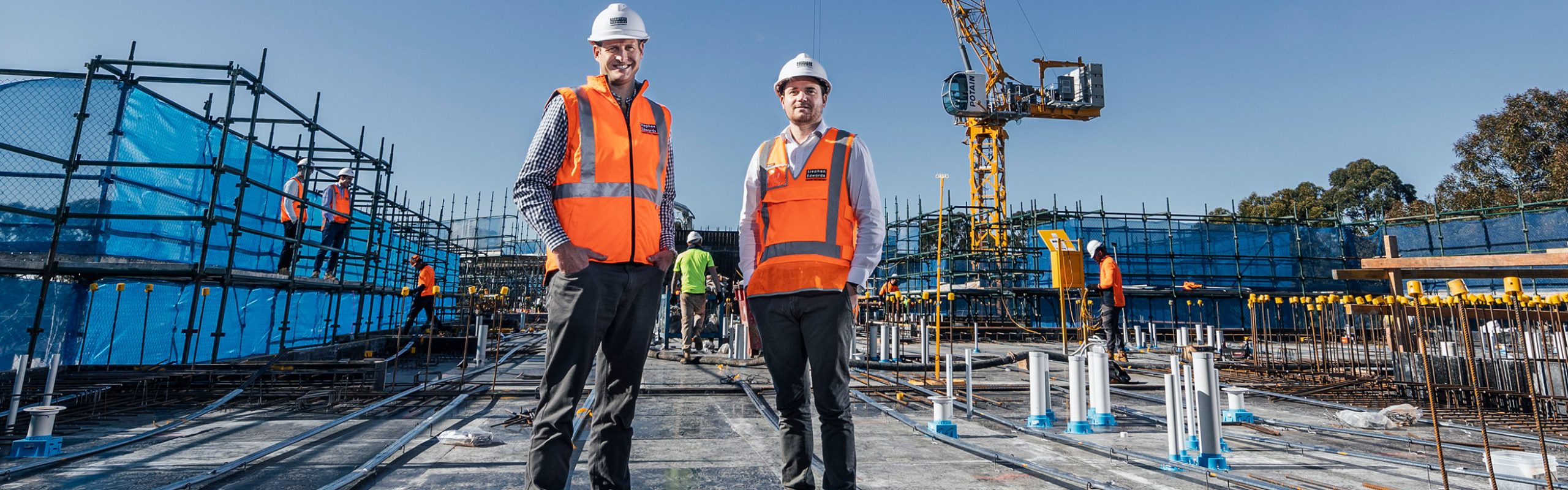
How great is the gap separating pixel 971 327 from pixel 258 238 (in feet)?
51.9

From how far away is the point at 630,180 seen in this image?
7.89 feet

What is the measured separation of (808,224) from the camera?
251 centimetres

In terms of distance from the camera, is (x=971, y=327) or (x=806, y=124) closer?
(x=806, y=124)

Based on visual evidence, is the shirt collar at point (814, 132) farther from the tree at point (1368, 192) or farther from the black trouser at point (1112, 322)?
the tree at point (1368, 192)

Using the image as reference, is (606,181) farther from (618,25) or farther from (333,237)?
(333,237)

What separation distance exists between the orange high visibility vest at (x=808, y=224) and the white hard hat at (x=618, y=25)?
0.73m

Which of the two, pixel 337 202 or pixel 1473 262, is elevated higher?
pixel 337 202

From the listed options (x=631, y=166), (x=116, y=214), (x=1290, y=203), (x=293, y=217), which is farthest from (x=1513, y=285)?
(x=1290, y=203)

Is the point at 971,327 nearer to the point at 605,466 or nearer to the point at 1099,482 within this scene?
the point at 1099,482

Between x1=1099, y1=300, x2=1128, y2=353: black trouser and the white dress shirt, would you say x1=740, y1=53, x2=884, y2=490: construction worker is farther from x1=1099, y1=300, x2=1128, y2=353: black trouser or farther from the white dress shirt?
x1=1099, y1=300, x2=1128, y2=353: black trouser

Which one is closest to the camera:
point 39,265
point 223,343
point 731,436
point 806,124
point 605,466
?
point 605,466

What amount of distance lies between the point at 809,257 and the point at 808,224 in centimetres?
15

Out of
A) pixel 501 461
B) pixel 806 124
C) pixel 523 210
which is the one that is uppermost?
pixel 806 124

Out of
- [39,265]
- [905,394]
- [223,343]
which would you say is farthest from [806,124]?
[223,343]
